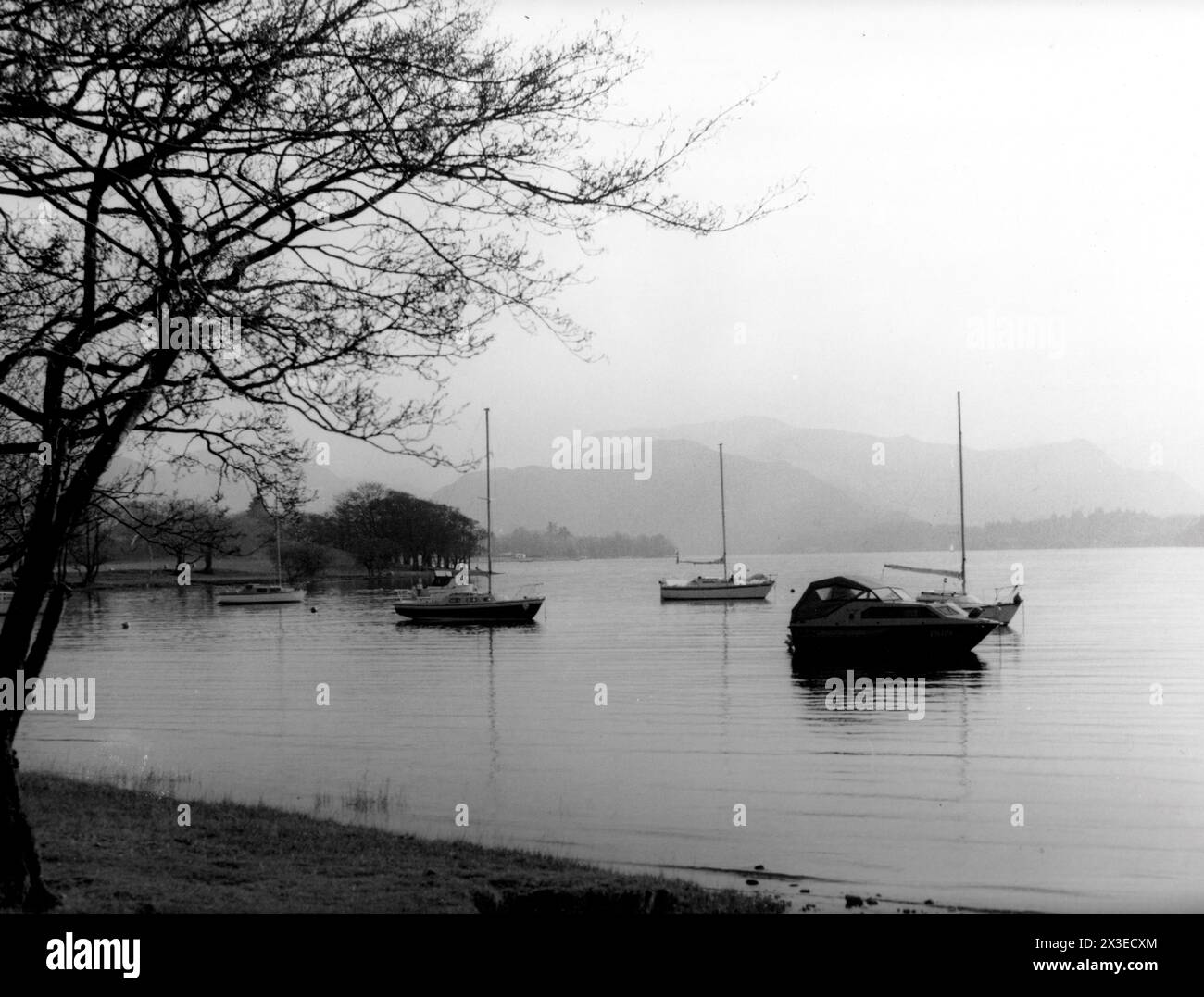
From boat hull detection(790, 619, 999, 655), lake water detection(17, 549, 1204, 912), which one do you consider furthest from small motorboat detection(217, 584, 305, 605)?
boat hull detection(790, 619, 999, 655)

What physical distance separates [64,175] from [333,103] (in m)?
1.91

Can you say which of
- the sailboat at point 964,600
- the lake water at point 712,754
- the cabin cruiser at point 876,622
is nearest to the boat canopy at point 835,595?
the cabin cruiser at point 876,622

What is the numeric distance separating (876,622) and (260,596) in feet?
237

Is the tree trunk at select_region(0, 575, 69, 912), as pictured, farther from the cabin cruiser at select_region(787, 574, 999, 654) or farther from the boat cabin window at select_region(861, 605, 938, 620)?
the boat cabin window at select_region(861, 605, 938, 620)

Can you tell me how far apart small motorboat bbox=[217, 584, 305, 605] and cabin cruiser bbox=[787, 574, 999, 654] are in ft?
219

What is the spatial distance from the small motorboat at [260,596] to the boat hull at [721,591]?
37.2m

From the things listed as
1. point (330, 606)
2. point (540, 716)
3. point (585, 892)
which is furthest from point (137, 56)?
point (330, 606)

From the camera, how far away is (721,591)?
10025 centimetres

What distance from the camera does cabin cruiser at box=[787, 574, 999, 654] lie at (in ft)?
149

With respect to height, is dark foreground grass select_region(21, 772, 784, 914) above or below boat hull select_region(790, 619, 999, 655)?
above

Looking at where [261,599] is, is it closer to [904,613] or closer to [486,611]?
[486,611]

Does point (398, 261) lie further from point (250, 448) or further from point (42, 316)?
point (42, 316)

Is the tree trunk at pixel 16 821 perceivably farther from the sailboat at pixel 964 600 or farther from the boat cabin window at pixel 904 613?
the sailboat at pixel 964 600

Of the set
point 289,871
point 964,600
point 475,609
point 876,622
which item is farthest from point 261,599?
point 289,871
